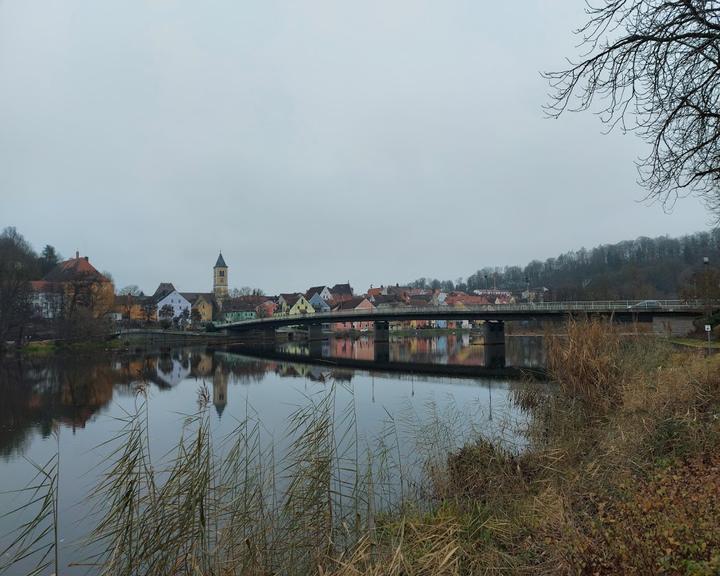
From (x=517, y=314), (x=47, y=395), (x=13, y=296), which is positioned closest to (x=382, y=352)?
(x=517, y=314)

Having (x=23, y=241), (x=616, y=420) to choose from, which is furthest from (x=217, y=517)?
(x=23, y=241)

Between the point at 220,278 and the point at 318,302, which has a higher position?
the point at 220,278

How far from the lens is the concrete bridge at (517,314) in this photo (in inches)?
1594

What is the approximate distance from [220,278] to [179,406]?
383ft

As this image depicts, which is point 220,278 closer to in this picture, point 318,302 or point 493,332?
point 318,302

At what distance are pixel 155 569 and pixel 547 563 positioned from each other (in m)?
4.19

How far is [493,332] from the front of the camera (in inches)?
2373

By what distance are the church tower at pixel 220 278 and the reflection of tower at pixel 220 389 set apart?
96.9 meters

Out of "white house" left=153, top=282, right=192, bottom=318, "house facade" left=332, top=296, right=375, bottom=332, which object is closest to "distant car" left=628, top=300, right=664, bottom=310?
"house facade" left=332, top=296, right=375, bottom=332

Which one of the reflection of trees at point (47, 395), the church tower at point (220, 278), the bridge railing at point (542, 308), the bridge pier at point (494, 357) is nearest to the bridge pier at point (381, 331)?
the bridge railing at point (542, 308)

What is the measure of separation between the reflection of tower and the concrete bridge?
1642 cm

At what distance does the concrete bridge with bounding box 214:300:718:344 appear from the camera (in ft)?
133

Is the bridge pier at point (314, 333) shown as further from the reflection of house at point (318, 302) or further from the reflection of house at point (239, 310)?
the reflection of house at point (318, 302)

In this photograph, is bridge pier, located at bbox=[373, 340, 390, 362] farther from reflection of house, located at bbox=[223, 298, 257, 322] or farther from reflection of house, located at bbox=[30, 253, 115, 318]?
reflection of house, located at bbox=[223, 298, 257, 322]
